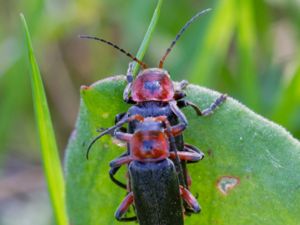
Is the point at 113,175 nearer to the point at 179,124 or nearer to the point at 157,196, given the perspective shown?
the point at 157,196

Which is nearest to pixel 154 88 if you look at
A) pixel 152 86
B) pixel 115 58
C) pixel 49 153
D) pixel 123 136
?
pixel 152 86

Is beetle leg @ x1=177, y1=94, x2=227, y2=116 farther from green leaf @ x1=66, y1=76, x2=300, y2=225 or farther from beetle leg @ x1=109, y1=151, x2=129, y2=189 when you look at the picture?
beetle leg @ x1=109, y1=151, x2=129, y2=189

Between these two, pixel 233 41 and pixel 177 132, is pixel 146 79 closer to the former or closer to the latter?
pixel 177 132

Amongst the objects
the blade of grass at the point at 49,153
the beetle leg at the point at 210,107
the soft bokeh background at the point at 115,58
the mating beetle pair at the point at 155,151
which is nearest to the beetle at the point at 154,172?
the mating beetle pair at the point at 155,151

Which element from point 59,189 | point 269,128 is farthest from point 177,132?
point 59,189

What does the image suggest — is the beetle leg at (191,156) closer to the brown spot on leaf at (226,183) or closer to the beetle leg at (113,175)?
the brown spot on leaf at (226,183)
